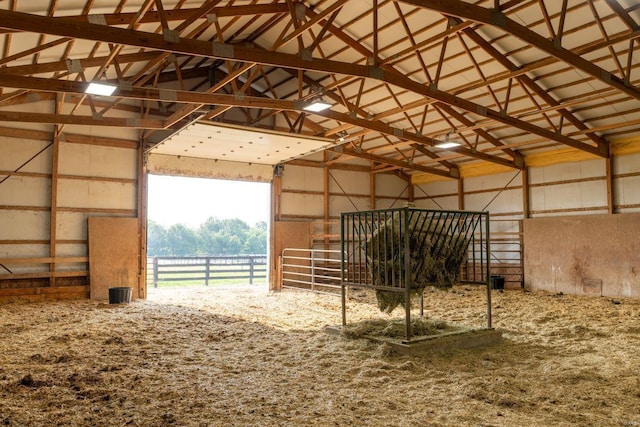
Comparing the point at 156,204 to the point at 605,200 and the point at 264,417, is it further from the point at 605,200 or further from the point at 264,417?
the point at 264,417

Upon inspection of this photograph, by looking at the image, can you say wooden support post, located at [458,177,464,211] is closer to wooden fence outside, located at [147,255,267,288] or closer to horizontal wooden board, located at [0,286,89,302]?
wooden fence outside, located at [147,255,267,288]

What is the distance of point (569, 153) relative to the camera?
12.0m

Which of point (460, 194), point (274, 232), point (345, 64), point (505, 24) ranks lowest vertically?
point (274, 232)

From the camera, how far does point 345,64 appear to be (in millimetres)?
7125

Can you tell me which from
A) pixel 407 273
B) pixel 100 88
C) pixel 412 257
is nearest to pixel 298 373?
pixel 407 273

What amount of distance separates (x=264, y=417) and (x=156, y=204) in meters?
23.5

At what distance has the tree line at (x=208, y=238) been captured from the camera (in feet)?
81.0

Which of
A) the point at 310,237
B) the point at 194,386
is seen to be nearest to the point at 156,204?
the point at 310,237

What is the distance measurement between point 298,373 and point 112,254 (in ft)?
24.3

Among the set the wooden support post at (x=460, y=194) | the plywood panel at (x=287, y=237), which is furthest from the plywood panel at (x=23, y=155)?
the wooden support post at (x=460, y=194)

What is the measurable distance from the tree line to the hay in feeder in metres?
20.1

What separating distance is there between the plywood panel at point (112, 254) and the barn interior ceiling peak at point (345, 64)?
6.53ft

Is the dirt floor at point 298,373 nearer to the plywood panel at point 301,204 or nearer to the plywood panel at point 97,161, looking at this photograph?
the plywood panel at point 97,161

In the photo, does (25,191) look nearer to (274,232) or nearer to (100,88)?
(100,88)
